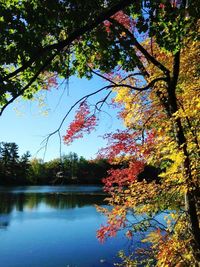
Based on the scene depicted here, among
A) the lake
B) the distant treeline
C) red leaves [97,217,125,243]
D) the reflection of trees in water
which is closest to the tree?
red leaves [97,217,125,243]

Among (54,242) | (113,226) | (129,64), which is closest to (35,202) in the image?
(54,242)

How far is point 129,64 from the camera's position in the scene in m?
5.43

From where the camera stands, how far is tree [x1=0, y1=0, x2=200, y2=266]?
12.4ft

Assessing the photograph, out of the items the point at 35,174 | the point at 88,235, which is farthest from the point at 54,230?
the point at 35,174

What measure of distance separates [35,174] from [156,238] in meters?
91.9

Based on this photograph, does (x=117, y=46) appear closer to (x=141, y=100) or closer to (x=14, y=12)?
(x=14, y=12)

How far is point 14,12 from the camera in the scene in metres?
3.85

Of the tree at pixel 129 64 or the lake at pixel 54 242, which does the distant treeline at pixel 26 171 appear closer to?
the lake at pixel 54 242

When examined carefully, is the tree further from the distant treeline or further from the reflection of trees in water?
Result: the distant treeline

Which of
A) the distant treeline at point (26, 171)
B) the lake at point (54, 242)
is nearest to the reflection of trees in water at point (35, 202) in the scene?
the lake at point (54, 242)

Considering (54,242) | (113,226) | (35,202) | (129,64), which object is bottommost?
(54,242)

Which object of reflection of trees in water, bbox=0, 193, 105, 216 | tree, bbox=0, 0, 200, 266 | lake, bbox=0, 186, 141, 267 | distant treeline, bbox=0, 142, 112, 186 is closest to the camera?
tree, bbox=0, 0, 200, 266

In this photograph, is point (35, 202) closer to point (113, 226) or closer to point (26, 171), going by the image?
point (113, 226)

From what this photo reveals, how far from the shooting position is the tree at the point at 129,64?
149 inches
